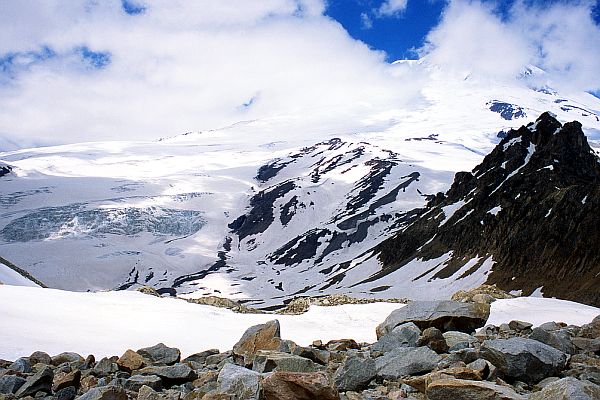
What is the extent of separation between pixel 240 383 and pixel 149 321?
8.56 metres

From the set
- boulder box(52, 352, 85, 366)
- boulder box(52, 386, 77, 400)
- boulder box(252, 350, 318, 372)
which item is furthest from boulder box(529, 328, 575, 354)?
boulder box(52, 352, 85, 366)

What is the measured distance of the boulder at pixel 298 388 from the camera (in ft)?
19.1

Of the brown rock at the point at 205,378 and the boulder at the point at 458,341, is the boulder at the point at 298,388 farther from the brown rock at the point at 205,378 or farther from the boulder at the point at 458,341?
the boulder at the point at 458,341

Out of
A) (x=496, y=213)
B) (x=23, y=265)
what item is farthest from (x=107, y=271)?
(x=496, y=213)

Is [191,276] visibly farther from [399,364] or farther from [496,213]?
[399,364]

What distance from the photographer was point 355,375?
7176 mm

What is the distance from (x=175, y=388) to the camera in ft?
27.1

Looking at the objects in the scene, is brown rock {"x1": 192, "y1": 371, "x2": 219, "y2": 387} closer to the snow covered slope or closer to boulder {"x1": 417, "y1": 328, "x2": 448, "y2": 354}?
the snow covered slope

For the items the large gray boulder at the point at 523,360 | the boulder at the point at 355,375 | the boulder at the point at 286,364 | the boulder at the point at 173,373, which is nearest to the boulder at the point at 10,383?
the boulder at the point at 173,373

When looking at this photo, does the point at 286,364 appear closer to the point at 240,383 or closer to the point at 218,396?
the point at 240,383

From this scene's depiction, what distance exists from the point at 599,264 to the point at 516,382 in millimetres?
68568

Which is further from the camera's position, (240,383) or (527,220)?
(527,220)

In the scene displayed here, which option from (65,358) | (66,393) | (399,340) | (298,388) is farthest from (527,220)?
(298,388)

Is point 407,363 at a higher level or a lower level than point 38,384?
lower
